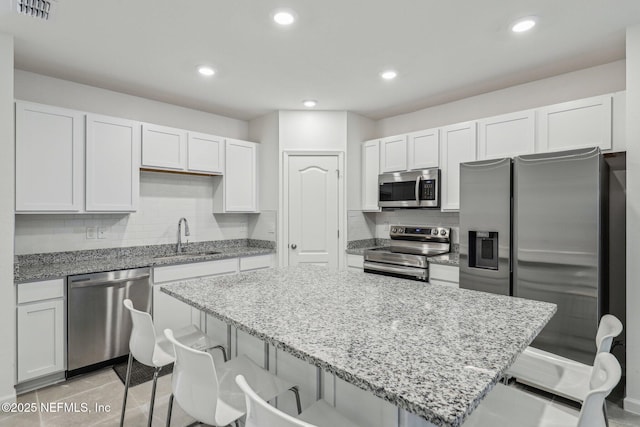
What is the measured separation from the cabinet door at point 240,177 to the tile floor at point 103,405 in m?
2.03

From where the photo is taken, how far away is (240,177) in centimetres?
419

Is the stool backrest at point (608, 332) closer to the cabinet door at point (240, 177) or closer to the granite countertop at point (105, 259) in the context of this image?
the granite countertop at point (105, 259)

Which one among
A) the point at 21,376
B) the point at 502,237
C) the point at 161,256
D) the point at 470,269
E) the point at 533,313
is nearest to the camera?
the point at 533,313

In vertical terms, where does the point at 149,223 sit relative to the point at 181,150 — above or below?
below

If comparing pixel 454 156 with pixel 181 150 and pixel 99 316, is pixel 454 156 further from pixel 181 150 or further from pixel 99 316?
pixel 99 316

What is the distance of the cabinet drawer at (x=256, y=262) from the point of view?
3.90 metres

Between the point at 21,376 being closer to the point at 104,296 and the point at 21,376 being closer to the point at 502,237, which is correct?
the point at 104,296

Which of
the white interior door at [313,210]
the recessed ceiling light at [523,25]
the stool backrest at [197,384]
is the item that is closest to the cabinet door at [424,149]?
the white interior door at [313,210]

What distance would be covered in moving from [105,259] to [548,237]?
385 cm

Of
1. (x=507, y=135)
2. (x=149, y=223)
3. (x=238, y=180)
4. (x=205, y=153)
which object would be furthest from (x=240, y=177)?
(x=507, y=135)

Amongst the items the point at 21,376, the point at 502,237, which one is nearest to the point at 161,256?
the point at 21,376

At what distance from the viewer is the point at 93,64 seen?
111 inches

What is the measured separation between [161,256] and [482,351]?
11.3 feet

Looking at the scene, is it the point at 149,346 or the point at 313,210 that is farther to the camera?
the point at 313,210
